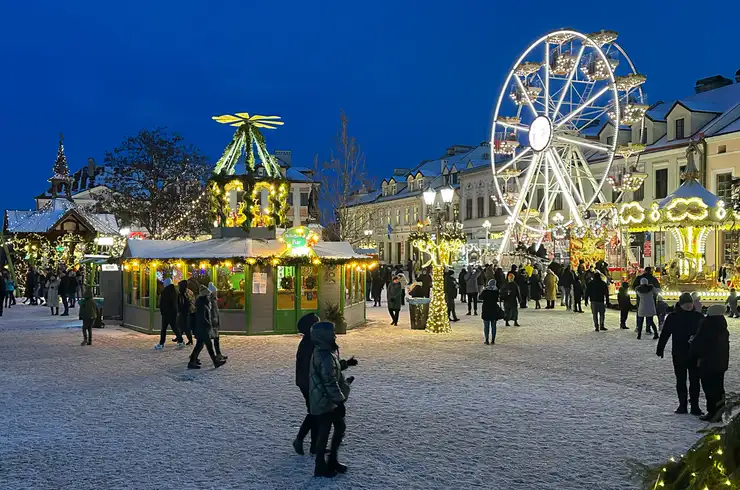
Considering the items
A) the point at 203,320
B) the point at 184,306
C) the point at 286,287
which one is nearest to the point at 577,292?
the point at 286,287

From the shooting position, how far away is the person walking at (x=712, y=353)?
9.06 meters

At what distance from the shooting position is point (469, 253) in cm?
4234

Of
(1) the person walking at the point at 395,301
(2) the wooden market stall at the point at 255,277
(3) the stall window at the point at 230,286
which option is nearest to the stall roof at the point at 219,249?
(2) the wooden market stall at the point at 255,277

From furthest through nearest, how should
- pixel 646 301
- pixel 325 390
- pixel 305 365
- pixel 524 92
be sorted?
1. pixel 524 92
2. pixel 646 301
3. pixel 305 365
4. pixel 325 390

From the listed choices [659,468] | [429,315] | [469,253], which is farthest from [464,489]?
[469,253]

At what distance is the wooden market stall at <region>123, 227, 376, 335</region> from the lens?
63.9 ft

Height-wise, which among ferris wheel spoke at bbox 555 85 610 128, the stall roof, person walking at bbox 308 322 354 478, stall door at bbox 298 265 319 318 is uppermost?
ferris wheel spoke at bbox 555 85 610 128

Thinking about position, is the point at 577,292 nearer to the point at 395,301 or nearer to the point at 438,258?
the point at 395,301

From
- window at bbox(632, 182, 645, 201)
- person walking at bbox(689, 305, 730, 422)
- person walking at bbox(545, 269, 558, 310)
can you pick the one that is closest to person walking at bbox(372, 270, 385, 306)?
person walking at bbox(545, 269, 558, 310)

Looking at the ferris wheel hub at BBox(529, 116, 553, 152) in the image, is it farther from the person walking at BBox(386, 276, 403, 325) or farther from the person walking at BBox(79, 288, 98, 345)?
the person walking at BBox(79, 288, 98, 345)

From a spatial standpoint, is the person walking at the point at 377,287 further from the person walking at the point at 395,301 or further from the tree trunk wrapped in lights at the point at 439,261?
the tree trunk wrapped in lights at the point at 439,261

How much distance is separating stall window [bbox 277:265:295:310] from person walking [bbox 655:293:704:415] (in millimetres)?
11351

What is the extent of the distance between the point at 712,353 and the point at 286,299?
1236cm

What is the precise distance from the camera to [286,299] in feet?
65.1
